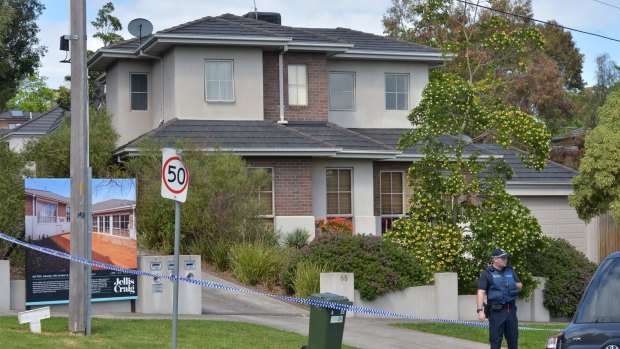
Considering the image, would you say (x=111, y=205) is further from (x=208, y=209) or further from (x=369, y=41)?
(x=369, y=41)

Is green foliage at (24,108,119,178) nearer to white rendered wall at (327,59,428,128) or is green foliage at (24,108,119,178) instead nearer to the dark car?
white rendered wall at (327,59,428,128)

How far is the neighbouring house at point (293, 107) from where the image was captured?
1101 inches

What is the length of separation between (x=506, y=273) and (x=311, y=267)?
23.5ft

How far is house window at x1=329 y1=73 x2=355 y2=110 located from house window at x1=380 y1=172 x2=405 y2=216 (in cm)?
266

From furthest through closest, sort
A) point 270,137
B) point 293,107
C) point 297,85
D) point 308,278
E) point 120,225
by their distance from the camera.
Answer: point 297,85 < point 293,107 < point 270,137 < point 308,278 < point 120,225

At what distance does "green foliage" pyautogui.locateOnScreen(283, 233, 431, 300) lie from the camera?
810 inches

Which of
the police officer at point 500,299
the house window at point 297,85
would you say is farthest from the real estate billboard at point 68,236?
the house window at point 297,85

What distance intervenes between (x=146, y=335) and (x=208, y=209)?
28.4ft

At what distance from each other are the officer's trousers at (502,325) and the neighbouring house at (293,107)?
1335 centimetres

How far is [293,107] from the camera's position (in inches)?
1191

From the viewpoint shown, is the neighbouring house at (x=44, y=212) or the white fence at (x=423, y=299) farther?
the white fence at (x=423, y=299)

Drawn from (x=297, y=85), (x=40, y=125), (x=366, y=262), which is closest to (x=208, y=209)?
(x=366, y=262)

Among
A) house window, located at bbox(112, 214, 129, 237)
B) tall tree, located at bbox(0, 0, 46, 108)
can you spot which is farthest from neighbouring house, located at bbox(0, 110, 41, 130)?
house window, located at bbox(112, 214, 129, 237)

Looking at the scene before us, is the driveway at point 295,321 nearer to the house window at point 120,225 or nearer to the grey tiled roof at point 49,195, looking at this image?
the house window at point 120,225
